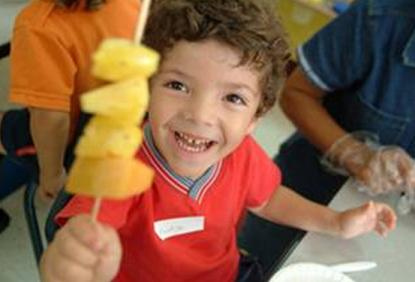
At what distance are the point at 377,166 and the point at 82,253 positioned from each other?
0.59 meters

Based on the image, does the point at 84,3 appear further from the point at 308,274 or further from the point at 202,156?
the point at 308,274

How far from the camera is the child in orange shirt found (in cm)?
126

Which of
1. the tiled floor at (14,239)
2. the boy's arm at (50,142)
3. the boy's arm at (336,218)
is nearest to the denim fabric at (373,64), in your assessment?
the boy's arm at (336,218)

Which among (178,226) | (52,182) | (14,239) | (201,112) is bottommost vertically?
(14,239)

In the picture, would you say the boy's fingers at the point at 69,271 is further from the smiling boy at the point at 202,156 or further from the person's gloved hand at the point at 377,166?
the person's gloved hand at the point at 377,166

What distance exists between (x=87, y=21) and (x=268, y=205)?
0.52 meters

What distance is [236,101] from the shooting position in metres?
0.92

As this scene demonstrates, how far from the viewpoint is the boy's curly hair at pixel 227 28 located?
35.4 inches

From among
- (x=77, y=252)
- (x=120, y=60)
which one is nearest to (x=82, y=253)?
(x=77, y=252)

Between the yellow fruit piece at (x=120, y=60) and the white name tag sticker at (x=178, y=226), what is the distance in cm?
43

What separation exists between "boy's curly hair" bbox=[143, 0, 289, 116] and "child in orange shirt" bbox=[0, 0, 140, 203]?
0.36 meters

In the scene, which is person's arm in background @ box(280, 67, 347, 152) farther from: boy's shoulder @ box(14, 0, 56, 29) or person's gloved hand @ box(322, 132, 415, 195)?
boy's shoulder @ box(14, 0, 56, 29)

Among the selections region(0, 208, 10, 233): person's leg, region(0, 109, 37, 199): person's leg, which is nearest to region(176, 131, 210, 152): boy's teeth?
region(0, 109, 37, 199): person's leg

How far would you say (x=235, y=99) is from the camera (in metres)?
0.92
